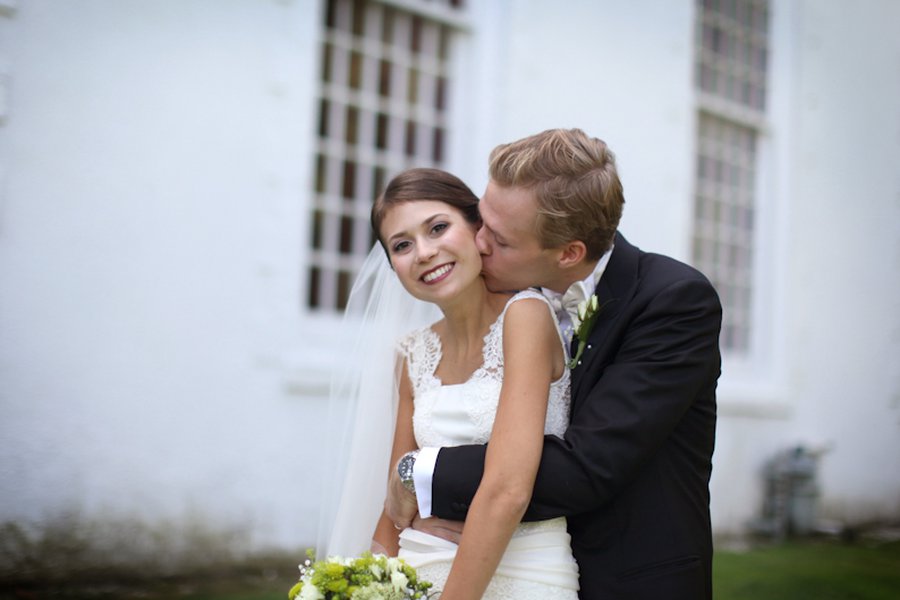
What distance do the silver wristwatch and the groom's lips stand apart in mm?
466

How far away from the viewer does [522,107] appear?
655 cm

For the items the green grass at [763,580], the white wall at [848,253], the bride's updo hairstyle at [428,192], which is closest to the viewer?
the bride's updo hairstyle at [428,192]

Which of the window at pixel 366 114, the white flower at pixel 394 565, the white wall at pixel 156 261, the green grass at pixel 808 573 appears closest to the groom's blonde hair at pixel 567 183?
the white flower at pixel 394 565

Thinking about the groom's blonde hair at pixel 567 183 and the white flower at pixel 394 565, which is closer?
the white flower at pixel 394 565

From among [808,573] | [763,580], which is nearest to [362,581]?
[763,580]

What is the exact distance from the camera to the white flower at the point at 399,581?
79.5 inches

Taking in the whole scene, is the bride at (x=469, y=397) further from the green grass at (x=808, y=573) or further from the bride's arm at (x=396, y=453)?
the green grass at (x=808, y=573)

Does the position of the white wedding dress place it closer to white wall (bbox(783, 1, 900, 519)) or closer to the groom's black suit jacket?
the groom's black suit jacket

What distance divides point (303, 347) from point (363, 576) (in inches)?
146

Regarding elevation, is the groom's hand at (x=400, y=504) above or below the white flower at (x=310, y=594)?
above

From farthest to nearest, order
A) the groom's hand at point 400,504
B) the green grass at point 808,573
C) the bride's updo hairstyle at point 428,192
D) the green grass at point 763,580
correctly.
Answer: the green grass at point 808,573, the green grass at point 763,580, the bride's updo hairstyle at point 428,192, the groom's hand at point 400,504

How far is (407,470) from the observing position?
2.27 metres

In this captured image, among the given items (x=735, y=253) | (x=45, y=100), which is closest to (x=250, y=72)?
(x=45, y=100)

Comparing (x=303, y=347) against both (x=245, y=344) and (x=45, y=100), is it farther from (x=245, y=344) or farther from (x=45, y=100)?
(x=45, y=100)
